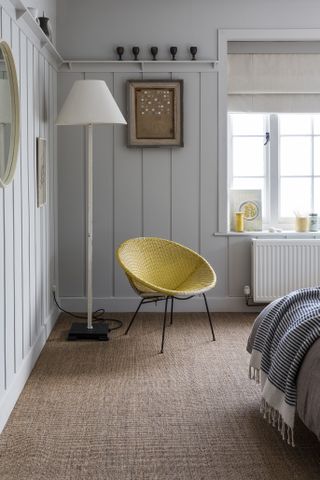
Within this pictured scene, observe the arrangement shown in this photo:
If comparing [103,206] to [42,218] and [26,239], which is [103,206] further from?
[26,239]

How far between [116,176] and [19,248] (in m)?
2.10

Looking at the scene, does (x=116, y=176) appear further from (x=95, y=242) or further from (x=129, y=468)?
(x=129, y=468)

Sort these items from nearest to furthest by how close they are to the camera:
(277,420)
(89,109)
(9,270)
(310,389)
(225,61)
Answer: (310,389) < (277,420) < (9,270) < (89,109) < (225,61)

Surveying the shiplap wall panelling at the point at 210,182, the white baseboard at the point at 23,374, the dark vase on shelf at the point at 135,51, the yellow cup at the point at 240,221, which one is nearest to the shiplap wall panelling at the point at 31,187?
the white baseboard at the point at 23,374

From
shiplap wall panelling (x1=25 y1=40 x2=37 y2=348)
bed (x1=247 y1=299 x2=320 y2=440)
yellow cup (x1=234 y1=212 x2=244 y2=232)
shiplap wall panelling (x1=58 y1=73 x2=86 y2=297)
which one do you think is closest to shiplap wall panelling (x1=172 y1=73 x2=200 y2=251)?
yellow cup (x1=234 y1=212 x2=244 y2=232)

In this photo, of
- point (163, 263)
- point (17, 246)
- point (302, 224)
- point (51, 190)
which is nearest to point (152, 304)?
point (163, 263)

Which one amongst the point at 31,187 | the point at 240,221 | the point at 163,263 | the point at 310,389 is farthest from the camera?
the point at 240,221

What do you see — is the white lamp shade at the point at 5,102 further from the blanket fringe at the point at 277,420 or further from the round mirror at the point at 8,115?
the blanket fringe at the point at 277,420

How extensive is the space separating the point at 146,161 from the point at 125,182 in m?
0.25

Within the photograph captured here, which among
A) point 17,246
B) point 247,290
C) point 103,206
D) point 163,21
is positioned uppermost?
point 163,21

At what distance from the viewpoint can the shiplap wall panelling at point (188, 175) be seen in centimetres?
564

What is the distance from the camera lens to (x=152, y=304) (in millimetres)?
5773

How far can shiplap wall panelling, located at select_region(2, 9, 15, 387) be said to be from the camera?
3.29m

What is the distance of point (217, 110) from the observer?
5660mm
